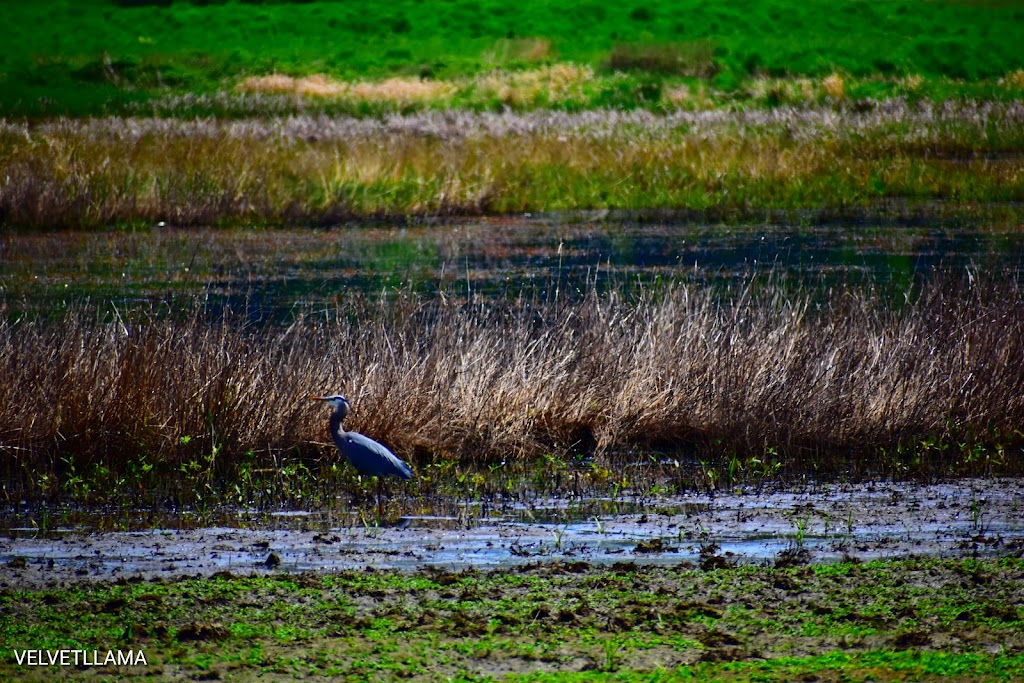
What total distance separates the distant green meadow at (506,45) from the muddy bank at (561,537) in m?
25.9

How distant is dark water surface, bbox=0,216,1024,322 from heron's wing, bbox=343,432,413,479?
20.4 feet

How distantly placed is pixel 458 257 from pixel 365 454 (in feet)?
34.8

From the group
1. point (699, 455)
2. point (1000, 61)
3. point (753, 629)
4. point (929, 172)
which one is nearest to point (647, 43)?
point (1000, 61)

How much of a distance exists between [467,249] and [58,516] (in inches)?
468

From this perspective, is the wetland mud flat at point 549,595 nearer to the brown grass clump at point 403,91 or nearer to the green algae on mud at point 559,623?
the green algae on mud at point 559,623

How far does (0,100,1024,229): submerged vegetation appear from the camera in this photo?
68.8 feet

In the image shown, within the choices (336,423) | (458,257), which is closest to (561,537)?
(336,423)

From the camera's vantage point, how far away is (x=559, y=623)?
5285mm

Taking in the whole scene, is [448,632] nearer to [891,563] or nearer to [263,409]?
[891,563]

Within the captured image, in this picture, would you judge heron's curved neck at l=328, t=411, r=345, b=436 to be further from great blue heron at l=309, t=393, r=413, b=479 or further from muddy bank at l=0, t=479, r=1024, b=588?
muddy bank at l=0, t=479, r=1024, b=588

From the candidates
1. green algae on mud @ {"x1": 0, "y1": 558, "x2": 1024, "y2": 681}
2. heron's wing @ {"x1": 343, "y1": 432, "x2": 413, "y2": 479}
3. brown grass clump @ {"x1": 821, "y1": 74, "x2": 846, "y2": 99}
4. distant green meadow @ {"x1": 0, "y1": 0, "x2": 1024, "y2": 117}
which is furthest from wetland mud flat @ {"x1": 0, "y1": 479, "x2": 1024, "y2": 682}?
brown grass clump @ {"x1": 821, "y1": 74, "x2": 846, "y2": 99}

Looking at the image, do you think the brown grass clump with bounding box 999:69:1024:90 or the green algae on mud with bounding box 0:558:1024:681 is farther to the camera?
the brown grass clump with bounding box 999:69:1024:90

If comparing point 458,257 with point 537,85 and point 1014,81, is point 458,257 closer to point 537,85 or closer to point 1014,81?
point 537,85

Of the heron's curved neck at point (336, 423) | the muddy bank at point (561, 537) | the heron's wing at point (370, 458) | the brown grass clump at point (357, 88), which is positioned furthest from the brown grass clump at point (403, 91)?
the muddy bank at point (561, 537)
